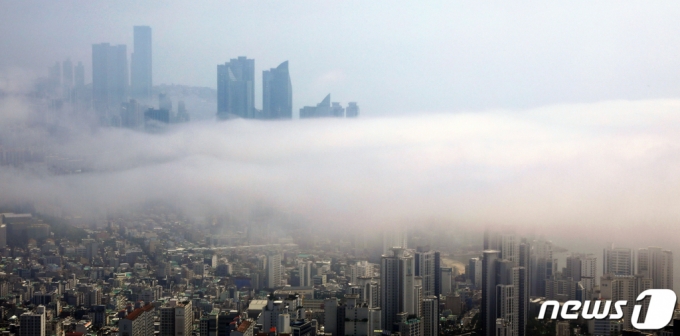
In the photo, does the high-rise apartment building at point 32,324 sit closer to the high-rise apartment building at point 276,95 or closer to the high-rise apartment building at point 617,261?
the high-rise apartment building at point 276,95

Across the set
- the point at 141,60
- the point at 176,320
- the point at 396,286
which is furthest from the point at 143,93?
the point at 396,286

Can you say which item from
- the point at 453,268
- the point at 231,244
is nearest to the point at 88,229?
the point at 231,244

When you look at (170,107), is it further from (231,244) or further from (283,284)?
(283,284)

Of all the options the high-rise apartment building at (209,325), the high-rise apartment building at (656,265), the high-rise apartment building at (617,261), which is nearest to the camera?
the high-rise apartment building at (209,325)

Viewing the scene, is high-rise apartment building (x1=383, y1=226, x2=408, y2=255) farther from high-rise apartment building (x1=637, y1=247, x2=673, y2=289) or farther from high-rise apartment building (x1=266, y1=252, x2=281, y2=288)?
high-rise apartment building (x1=637, y1=247, x2=673, y2=289)

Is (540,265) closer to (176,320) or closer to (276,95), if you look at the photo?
(176,320)

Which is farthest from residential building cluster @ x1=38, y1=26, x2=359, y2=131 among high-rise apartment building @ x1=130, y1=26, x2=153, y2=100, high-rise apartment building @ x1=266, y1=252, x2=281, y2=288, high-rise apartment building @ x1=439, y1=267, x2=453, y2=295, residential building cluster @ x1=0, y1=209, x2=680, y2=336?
high-rise apartment building @ x1=439, y1=267, x2=453, y2=295

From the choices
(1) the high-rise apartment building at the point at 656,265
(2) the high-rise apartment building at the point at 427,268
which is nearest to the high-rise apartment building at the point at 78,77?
(2) the high-rise apartment building at the point at 427,268
